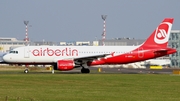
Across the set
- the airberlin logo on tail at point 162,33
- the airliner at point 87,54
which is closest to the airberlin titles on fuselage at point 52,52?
the airliner at point 87,54

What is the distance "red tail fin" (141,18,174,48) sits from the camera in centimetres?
6912

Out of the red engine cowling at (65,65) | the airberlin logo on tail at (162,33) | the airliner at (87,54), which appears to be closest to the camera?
the red engine cowling at (65,65)

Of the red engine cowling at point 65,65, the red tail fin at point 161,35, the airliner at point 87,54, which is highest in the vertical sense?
the red tail fin at point 161,35

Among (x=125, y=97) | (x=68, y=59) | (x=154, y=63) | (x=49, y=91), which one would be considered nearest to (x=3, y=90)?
(x=49, y=91)

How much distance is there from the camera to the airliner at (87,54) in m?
66.1

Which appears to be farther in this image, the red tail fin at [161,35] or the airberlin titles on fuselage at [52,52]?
the red tail fin at [161,35]

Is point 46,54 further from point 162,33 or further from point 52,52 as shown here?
point 162,33

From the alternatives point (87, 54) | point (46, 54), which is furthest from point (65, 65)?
point (87, 54)

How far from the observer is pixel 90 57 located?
65.8m

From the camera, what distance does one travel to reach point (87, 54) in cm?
6788

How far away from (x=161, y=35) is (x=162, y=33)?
328 millimetres

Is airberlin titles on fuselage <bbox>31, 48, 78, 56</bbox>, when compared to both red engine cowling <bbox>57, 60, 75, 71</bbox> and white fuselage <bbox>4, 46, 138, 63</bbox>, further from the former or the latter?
red engine cowling <bbox>57, 60, 75, 71</bbox>

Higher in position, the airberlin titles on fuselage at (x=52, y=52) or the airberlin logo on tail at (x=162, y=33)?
the airberlin logo on tail at (x=162, y=33)

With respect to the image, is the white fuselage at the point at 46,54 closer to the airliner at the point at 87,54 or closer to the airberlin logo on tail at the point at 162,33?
the airliner at the point at 87,54
